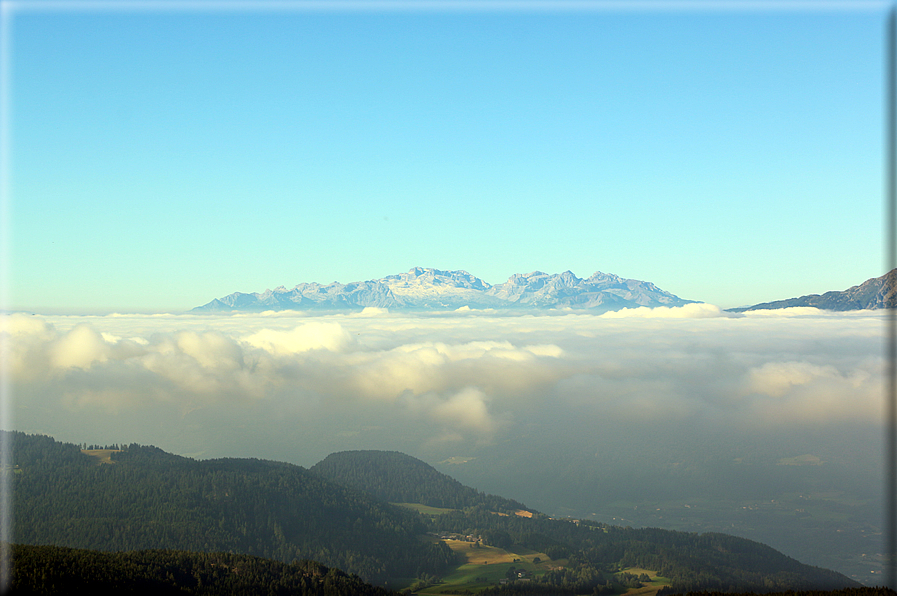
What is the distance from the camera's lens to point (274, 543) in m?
122

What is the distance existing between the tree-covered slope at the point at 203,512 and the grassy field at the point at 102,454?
5.28ft

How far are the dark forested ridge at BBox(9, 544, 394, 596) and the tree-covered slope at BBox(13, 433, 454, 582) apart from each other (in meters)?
35.1

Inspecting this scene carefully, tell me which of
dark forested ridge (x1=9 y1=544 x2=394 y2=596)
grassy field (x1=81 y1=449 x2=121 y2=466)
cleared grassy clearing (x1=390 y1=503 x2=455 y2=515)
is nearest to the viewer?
dark forested ridge (x1=9 y1=544 x2=394 y2=596)

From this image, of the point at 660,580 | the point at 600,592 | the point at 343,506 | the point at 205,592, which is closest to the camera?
the point at 205,592

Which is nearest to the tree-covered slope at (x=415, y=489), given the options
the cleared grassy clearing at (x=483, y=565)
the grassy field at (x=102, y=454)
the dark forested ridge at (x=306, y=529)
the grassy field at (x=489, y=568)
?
the dark forested ridge at (x=306, y=529)

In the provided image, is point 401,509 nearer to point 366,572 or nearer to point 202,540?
point 366,572

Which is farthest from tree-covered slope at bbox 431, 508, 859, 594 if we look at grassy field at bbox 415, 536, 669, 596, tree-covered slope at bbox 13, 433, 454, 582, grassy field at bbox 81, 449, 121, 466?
grassy field at bbox 81, 449, 121, 466

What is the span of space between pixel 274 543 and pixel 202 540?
16.4m

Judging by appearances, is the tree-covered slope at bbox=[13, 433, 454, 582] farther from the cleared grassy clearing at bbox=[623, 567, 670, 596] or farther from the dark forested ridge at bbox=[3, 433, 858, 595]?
the cleared grassy clearing at bbox=[623, 567, 670, 596]

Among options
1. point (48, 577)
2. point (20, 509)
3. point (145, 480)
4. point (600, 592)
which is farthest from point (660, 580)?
point (20, 509)

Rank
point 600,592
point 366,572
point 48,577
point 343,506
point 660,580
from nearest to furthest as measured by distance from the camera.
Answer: point 48,577 → point 600,592 → point 660,580 → point 366,572 → point 343,506

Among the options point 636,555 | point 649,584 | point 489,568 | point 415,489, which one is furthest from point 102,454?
point 636,555

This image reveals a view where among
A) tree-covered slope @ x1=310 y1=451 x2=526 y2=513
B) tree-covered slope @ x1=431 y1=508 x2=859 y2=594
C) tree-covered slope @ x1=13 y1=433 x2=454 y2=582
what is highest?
tree-covered slope @ x1=13 y1=433 x2=454 y2=582

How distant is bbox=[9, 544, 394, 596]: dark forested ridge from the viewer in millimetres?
53400
